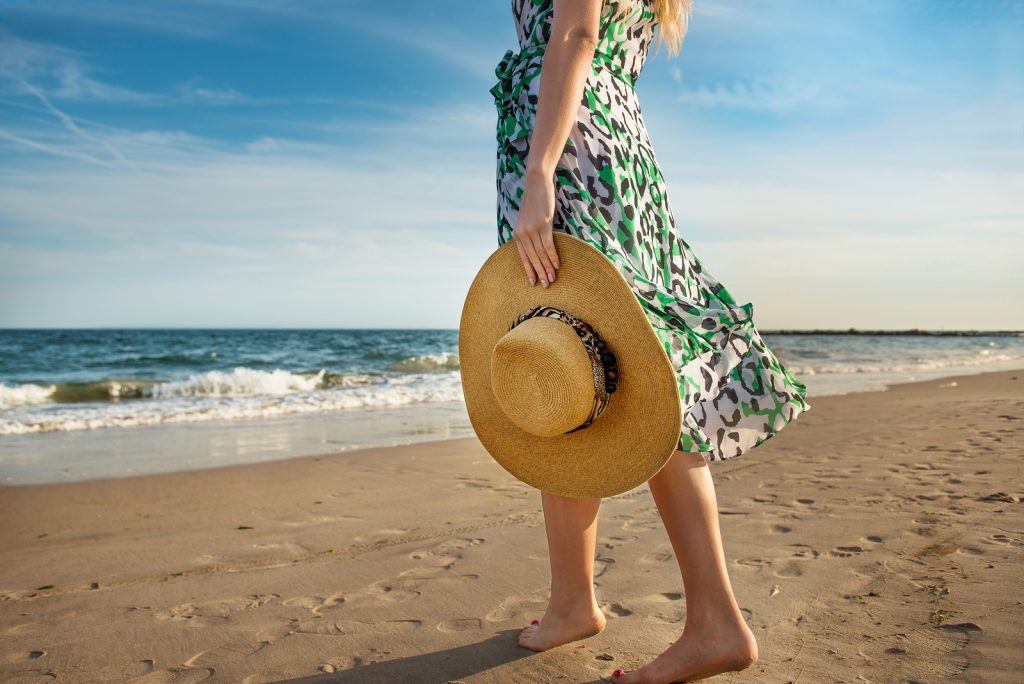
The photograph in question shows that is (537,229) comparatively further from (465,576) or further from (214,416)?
(214,416)

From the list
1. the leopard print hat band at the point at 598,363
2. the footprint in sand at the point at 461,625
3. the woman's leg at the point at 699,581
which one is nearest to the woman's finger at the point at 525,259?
the leopard print hat band at the point at 598,363

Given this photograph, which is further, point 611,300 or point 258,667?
point 258,667

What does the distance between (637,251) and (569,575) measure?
86 centimetres

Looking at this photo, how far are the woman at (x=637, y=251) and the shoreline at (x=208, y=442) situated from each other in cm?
446

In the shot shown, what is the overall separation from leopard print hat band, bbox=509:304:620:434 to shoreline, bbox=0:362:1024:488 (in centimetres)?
460

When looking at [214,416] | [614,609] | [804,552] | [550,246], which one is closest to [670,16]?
[550,246]

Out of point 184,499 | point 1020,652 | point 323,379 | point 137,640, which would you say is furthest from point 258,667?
point 323,379

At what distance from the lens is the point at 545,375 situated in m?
1.38

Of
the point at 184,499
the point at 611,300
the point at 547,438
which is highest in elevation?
the point at 611,300

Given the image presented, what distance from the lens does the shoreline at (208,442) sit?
529cm

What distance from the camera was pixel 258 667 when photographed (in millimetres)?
1804

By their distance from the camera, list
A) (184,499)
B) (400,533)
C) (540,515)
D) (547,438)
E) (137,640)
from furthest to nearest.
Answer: (184,499), (540,515), (400,533), (137,640), (547,438)

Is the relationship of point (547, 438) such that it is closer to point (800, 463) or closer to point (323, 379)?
point (800, 463)

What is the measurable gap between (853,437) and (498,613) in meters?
4.74
